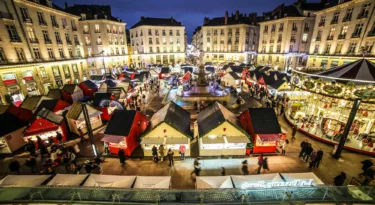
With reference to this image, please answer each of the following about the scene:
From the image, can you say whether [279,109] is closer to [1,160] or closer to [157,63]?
[1,160]

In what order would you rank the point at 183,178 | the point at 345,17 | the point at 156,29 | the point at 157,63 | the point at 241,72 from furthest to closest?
the point at 157,63
the point at 156,29
the point at 241,72
the point at 345,17
the point at 183,178

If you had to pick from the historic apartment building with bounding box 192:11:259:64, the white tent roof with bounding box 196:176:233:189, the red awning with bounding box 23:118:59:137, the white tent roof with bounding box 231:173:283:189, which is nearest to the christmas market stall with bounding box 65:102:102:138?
the red awning with bounding box 23:118:59:137

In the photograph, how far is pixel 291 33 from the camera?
41.6m

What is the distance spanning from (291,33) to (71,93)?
4934 cm

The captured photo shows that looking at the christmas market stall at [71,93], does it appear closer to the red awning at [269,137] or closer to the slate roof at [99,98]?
the slate roof at [99,98]

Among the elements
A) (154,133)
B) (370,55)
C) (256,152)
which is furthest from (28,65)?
(370,55)

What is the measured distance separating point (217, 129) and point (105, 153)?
29.2 feet

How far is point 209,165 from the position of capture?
1134 centimetres

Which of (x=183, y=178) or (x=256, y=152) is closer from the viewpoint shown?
(x=183, y=178)

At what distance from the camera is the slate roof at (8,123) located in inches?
515

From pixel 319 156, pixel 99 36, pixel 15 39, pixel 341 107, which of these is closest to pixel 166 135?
pixel 319 156

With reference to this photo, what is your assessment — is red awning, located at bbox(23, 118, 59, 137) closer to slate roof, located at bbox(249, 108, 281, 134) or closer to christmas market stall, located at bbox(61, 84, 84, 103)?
christmas market stall, located at bbox(61, 84, 84, 103)

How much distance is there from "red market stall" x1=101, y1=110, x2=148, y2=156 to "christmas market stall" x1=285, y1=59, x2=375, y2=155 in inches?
583

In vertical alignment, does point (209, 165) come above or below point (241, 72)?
below
